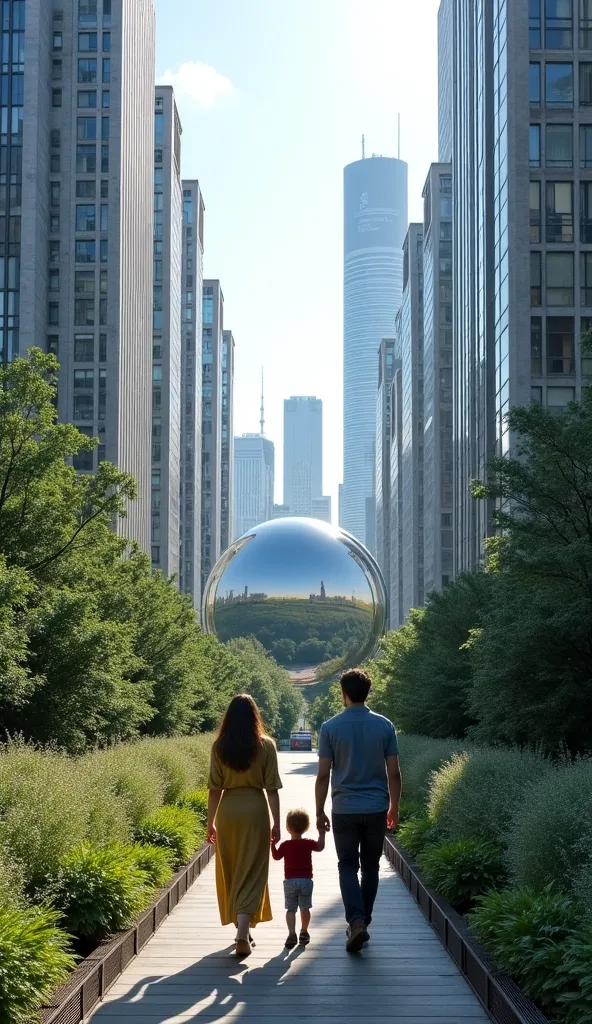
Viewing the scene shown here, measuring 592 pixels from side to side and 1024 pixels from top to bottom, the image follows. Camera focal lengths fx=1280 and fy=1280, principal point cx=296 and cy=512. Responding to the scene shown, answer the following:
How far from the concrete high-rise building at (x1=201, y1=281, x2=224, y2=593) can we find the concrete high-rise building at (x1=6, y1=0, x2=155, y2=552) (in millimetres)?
65981

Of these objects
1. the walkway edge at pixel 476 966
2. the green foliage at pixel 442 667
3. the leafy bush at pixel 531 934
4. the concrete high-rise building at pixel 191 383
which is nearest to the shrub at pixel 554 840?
the leafy bush at pixel 531 934

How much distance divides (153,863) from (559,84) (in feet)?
163

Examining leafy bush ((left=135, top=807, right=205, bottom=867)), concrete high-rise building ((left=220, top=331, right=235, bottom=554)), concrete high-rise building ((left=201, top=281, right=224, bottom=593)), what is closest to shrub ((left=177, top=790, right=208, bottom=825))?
leafy bush ((left=135, top=807, right=205, bottom=867))

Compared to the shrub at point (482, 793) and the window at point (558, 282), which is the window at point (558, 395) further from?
the shrub at point (482, 793)

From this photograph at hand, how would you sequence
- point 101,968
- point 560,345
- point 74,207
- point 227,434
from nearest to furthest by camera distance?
1. point 101,968
2. point 560,345
3. point 74,207
4. point 227,434

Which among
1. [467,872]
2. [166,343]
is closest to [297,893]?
[467,872]

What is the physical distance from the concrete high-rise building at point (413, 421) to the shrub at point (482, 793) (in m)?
103

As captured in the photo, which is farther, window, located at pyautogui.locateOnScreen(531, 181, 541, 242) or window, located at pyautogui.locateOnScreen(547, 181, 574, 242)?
window, located at pyautogui.locateOnScreen(531, 181, 541, 242)

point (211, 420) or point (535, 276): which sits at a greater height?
point (211, 420)

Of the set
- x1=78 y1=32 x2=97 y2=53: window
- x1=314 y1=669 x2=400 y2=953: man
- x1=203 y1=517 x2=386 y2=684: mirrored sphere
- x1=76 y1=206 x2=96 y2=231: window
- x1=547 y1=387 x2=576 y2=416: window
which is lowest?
x1=314 y1=669 x2=400 y2=953: man

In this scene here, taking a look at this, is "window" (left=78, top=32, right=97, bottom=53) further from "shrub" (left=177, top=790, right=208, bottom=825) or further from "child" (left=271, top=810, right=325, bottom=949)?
"child" (left=271, top=810, right=325, bottom=949)

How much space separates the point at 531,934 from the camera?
7465 millimetres

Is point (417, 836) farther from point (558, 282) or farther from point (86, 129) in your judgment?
point (86, 129)

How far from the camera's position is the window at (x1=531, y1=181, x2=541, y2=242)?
54.2 m
